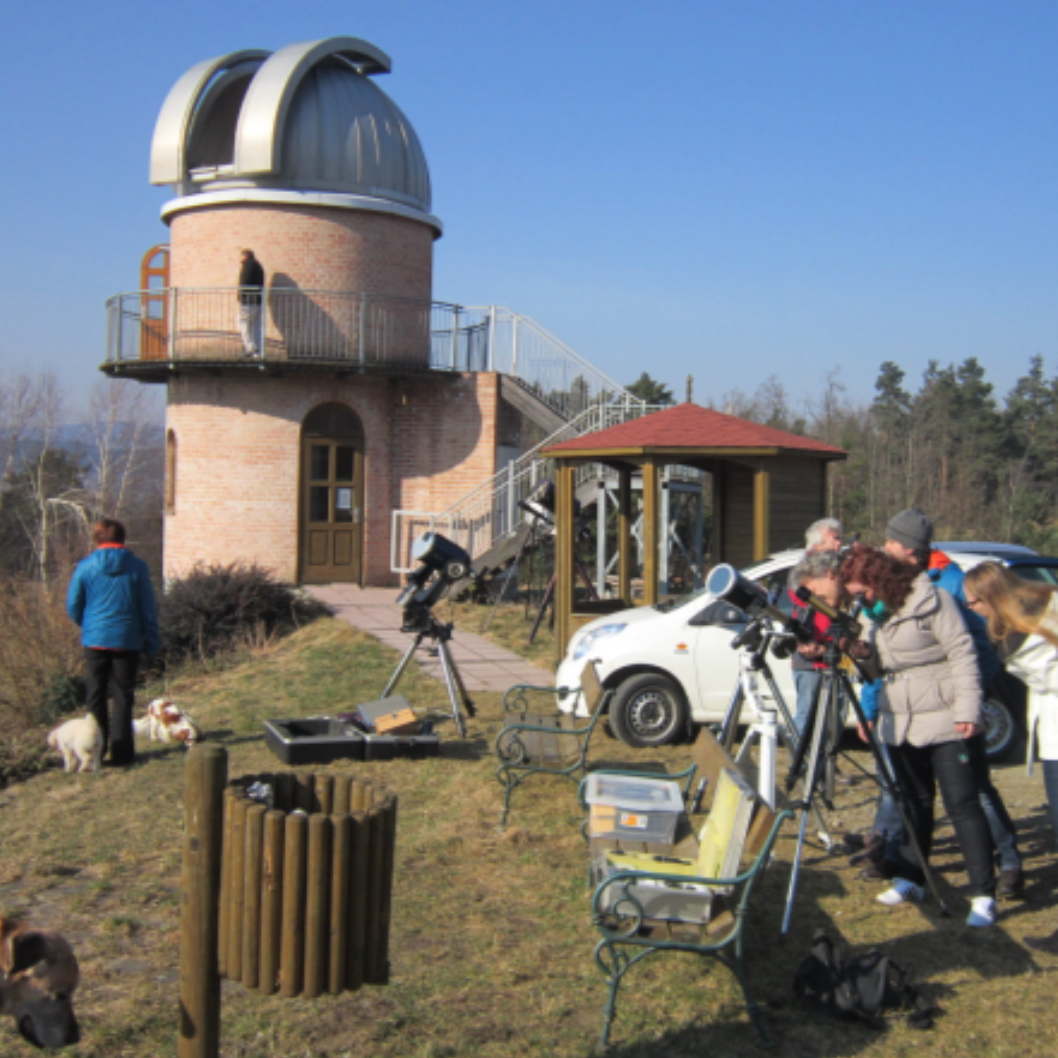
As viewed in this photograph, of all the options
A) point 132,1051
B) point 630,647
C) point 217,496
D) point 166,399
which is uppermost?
point 166,399

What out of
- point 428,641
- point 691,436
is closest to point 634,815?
point 691,436

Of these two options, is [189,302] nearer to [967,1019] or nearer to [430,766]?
[430,766]

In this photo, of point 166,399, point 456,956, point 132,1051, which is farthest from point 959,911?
point 166,399

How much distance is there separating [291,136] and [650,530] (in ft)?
40.3

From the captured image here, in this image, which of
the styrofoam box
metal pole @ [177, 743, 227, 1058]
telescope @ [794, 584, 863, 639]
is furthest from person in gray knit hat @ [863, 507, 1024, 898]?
metal pole @ [177, 743, 227, 1058]

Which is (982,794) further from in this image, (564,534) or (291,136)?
(291,136)

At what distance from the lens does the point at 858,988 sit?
4246 mm

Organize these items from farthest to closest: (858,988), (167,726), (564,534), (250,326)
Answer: (250,326)
(564,534)
(167,726)
(858,988)

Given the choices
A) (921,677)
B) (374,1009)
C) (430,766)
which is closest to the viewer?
(374,1009)

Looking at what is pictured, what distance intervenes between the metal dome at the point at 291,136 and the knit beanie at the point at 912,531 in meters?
16.4

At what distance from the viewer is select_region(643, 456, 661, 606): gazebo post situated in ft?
37.8

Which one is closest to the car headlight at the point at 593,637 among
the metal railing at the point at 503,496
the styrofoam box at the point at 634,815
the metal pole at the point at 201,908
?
the styrofoam box at the point at 634,815

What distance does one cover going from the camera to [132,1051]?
4.06m

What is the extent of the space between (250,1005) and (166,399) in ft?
60.1
